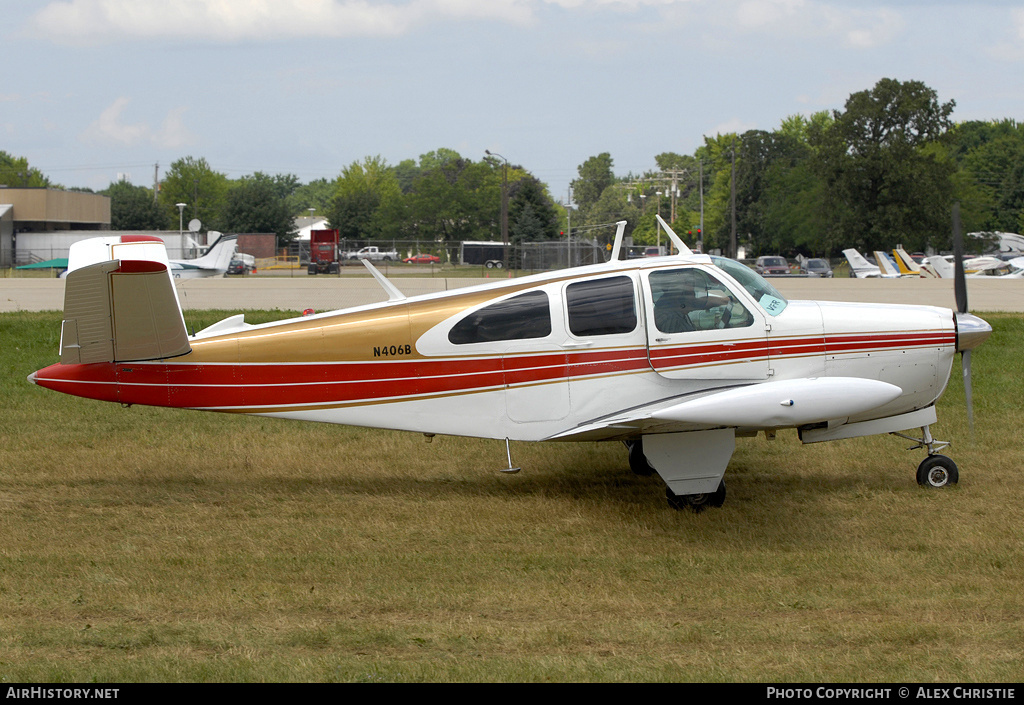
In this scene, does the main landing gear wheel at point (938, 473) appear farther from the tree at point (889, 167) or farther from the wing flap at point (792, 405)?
the tree at point (889, 167)

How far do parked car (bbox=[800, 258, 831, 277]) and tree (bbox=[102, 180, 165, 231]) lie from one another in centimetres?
6844

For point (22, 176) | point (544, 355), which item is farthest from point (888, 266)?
point (22, 176)

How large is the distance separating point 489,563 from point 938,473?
180 inches

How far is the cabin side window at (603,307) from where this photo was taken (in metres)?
7.58

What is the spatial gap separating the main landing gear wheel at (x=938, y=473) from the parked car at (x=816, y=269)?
49.7 metres

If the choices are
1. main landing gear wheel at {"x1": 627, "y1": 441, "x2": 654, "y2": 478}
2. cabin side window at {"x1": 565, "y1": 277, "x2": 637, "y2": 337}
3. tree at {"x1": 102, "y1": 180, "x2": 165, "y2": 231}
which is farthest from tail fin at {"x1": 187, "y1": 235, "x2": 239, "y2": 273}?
tree at {"x1": 102, "y1": 180, "x2": 165, "y2": 231}

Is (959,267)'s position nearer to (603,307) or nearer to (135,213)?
(603,307)

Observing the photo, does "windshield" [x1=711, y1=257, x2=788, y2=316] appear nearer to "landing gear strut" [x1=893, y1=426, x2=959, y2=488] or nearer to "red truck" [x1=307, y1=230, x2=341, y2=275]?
"landing gear strut" [x1=893, y1=426, x2=959, y2=488]

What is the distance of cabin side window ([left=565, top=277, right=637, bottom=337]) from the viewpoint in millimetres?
7578

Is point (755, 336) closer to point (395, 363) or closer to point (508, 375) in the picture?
point (508, 375)

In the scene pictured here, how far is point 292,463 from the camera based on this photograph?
375 inches

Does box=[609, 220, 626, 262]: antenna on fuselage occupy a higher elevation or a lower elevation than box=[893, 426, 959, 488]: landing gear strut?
higher
